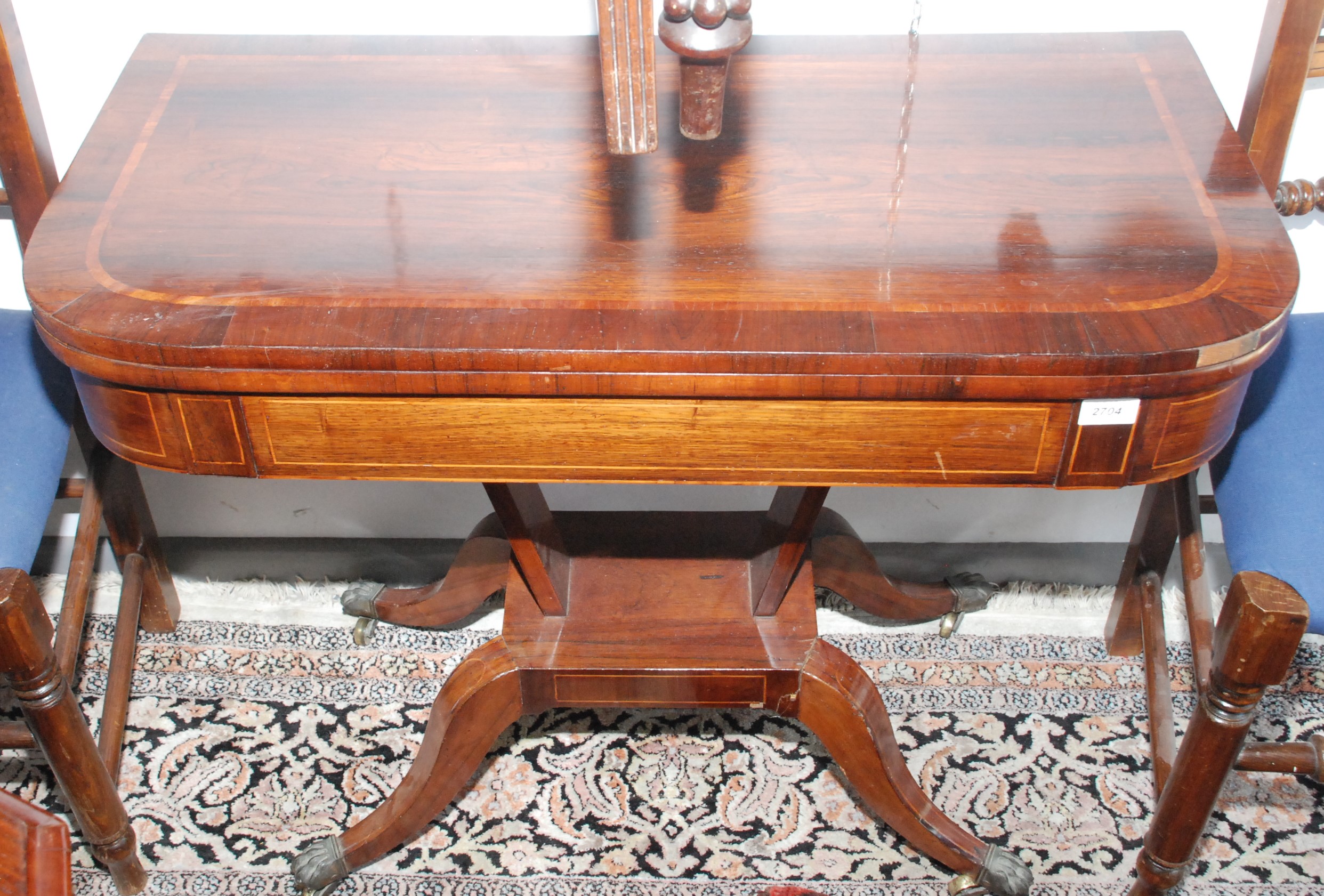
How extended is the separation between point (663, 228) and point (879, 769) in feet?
2.29

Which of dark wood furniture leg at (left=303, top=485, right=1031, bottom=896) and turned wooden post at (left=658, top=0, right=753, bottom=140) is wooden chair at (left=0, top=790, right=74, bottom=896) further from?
turned wooden post at (left=658, top=0, right=753, bottom=140)

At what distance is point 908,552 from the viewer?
198 cm

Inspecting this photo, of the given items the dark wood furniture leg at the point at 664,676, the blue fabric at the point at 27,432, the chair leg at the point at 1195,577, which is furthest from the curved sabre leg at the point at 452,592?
the chair leg at the point at 1195,577

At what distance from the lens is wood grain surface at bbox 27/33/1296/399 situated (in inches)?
40.3

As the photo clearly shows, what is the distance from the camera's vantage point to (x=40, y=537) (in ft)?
4.38

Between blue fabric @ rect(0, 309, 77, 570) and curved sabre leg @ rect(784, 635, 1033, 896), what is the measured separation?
870mm

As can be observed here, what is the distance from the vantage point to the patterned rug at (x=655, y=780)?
153cm

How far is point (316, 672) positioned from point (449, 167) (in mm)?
870

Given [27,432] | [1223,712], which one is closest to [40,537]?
[27,432]

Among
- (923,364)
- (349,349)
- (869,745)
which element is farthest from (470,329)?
(869,745)

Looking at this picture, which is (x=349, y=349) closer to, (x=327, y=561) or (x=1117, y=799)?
(x=327, y=561)

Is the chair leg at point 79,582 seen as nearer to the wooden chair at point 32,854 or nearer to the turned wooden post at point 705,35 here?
the wooden chair at point 32,854

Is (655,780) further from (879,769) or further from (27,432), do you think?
(27,432)

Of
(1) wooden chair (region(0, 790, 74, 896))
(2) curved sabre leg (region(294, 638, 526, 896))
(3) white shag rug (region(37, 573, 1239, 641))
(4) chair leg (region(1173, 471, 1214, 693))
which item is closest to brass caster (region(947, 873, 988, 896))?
(4) chair leg (region(1173, 471, 1214, 693))
